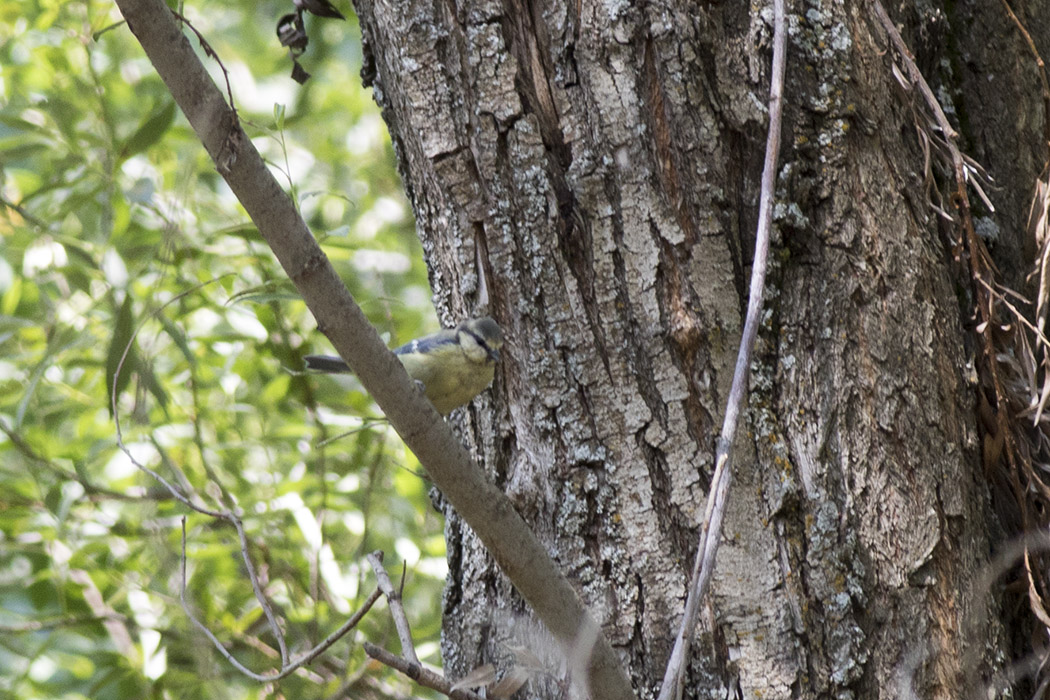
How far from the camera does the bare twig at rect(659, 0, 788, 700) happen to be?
4.00 feet

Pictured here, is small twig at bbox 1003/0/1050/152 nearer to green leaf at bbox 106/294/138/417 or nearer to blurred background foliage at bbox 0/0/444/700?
blurred background foliage at bbox 0/0/444/700

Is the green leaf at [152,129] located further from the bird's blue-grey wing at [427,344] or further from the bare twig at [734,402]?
the bare twig at [734,402]

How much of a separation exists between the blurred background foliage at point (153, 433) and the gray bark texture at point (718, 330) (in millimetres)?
978

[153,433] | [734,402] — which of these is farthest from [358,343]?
[153,433]

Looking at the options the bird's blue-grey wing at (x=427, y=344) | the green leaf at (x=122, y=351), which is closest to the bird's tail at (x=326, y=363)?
the bird's blue-grey wing at (x=427, y=344)

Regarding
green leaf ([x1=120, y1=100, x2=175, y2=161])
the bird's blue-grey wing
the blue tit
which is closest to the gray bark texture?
the blue tit

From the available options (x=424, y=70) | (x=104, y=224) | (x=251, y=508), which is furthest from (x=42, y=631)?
(x=424, y=70)

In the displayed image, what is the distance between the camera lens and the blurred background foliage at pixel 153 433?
2.61m

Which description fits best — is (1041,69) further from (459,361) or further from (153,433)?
(153,433)

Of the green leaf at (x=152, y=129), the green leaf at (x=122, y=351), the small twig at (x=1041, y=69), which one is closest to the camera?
the small twig at (x=1041, y=69)

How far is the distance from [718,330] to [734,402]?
0.22m

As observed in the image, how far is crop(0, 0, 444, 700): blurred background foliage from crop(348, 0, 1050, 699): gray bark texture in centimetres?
98

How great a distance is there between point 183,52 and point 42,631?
2.39m

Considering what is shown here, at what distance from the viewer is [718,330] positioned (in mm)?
1620
